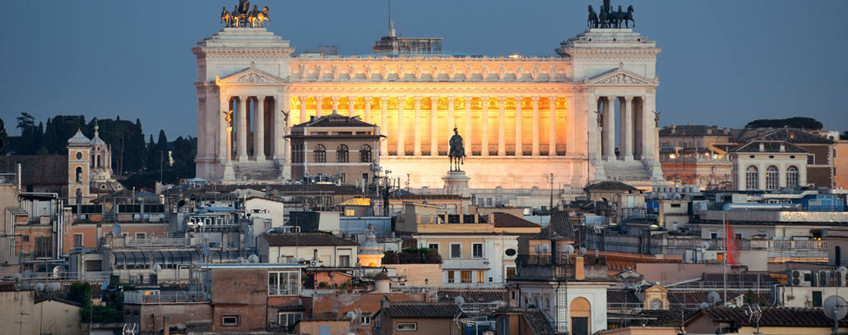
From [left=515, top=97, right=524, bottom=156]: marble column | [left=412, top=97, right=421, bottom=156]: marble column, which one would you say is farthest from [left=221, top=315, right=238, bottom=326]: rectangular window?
[left=515, top=97, right=524, bottom=156]: marble column

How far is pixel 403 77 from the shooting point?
165375 mm

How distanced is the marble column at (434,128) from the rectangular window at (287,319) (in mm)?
112442

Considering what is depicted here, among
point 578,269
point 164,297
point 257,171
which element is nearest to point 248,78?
point 257,171

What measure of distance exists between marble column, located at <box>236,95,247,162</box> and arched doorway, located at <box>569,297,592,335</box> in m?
114

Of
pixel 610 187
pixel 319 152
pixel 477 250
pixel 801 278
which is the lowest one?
pixel 801 278

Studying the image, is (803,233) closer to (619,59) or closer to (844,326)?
(844,326)

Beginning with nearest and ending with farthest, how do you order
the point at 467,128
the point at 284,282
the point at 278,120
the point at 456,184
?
the point at 284,282 < the point at 456,184 < the point at 278,120 < the point at 467,128

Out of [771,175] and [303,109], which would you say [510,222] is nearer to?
[771,175]

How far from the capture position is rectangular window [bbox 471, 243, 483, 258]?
3027 inches

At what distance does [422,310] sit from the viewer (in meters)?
48.2

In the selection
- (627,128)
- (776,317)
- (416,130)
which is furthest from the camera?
(416,130)

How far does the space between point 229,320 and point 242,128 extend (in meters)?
109

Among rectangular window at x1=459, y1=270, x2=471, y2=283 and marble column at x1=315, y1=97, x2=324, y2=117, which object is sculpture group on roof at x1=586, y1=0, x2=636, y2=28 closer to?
marble column at x1=315, y1=97, x2=324, y2=117

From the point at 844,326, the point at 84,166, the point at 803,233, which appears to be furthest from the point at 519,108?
the point at 844,326
